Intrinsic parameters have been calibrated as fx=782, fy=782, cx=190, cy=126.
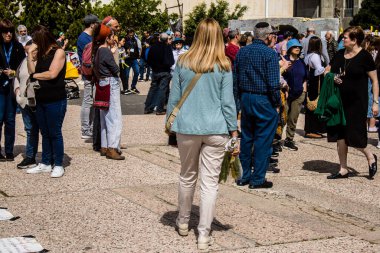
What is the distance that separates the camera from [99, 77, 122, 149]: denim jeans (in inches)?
403

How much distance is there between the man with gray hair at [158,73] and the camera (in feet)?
53.0

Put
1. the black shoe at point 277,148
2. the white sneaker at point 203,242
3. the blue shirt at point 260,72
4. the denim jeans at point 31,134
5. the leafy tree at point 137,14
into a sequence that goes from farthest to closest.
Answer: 1. the leafy tree at point 137,14
2. the black shoe at point 277,148
3. the denim jeans at point 31,134
4. the blue shirt at point 260,72
5. the white sneaker at point 203,242

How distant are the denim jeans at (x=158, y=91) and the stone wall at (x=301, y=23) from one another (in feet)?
25.2

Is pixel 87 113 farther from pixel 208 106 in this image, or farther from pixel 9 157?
pixel 208 106

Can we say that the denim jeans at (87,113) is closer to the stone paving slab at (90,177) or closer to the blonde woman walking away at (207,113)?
the stone paving slab at (90,177)

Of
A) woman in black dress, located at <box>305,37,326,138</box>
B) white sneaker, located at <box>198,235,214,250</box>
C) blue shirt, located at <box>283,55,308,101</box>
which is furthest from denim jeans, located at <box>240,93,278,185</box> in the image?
woman in black dress, located at <box>305,37,326,138</box>

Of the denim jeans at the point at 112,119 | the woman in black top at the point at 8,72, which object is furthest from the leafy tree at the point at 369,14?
the woman in black top at the point at 8,72

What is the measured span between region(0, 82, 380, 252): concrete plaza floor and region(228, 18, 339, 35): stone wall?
12481 millimetres

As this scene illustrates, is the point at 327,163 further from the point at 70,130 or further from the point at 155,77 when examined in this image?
the point at 155,77

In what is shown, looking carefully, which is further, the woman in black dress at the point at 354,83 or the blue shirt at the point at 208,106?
the woman in black dress at the point at 354,83

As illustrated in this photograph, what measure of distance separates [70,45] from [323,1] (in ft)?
102

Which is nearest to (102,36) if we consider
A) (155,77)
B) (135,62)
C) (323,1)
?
(155,77)

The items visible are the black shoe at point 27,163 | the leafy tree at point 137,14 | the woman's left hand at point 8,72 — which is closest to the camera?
the black shoe at point 27,163

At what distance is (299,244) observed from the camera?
638 centimetres
